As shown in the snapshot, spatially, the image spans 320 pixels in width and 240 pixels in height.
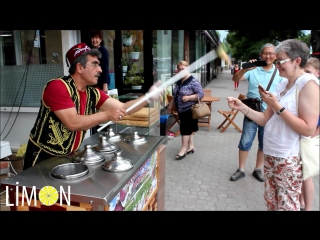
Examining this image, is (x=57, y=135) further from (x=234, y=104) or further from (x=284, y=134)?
(x=284, y=134)

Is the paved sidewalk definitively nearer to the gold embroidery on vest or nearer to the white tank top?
the white tank top

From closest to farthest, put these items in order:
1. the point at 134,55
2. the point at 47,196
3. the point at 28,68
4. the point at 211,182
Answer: the point at 47,196 < the point at 211,182 < the point at 28,68 < the point at 134,55

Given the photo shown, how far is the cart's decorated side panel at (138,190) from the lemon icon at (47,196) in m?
0.31

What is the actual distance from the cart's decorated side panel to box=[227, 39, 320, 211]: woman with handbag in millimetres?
982

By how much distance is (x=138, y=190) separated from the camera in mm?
2070

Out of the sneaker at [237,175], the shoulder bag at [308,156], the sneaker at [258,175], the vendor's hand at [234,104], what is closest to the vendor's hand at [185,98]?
the sneaker at [237,175]

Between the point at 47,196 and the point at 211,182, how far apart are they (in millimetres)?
2953

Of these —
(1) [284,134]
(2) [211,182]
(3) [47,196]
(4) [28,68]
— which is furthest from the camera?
(4) [28,68]

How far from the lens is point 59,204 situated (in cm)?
151

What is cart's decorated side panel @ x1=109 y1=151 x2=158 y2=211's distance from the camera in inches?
68.5

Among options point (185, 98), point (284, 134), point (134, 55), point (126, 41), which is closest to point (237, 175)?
point (185, 98)
